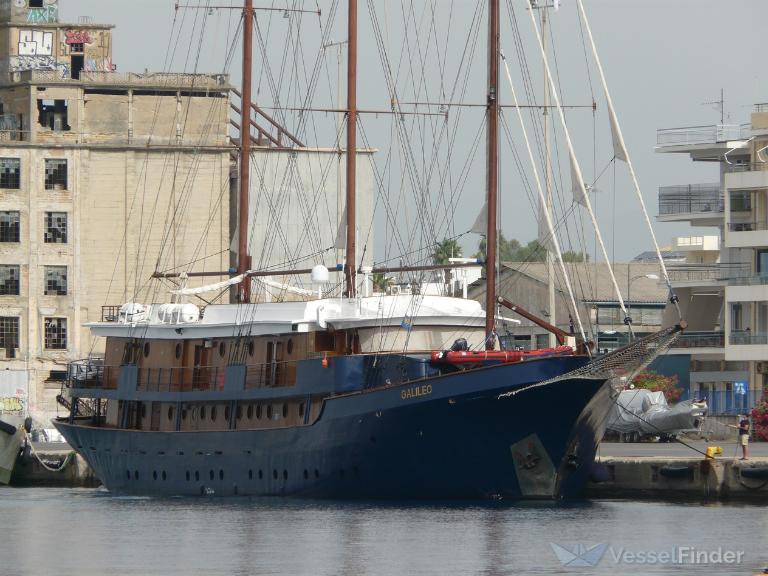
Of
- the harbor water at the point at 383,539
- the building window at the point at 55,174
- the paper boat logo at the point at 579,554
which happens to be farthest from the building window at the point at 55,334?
the paper boat logo at the point at 579,554

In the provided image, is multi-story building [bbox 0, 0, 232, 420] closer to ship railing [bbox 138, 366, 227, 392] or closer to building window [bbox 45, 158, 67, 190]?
building window [bbox 45, 158, 67, 190]

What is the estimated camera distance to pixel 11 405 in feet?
317

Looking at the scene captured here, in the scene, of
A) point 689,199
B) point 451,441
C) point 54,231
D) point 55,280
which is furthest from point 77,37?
point 451,441

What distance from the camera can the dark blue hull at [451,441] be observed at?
4859 centimetres

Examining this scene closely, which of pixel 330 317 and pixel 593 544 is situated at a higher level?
pixel 330 317

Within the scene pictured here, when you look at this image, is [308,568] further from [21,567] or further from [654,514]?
[654,514]

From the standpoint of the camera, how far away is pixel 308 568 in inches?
1479

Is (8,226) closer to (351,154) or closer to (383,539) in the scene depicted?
(351,154)

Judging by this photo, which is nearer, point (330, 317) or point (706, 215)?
point (330, 317)

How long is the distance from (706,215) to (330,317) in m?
40.6

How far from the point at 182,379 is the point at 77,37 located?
4982 centimetres

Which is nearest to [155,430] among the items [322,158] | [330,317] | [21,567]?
[330,317]

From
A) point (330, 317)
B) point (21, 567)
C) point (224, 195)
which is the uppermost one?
point (224, 195)

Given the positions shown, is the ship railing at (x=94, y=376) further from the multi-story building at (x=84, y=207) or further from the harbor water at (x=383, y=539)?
the multi-story building at (x=84, y=207)
